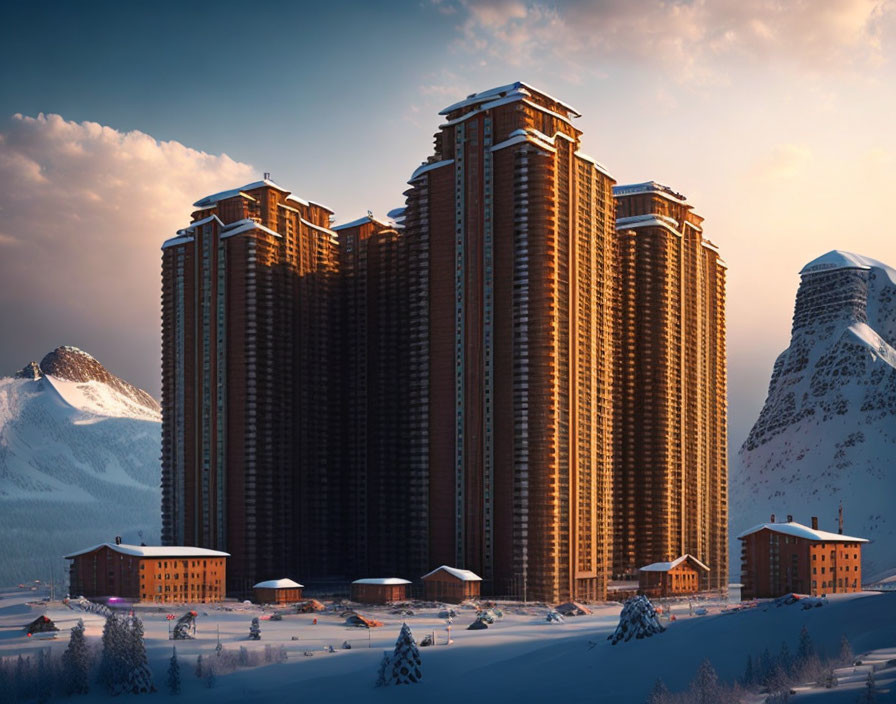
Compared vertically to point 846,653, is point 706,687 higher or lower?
lower

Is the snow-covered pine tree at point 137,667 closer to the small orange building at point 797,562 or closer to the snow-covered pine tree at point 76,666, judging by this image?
the snow-covered pine tree at point 76,666

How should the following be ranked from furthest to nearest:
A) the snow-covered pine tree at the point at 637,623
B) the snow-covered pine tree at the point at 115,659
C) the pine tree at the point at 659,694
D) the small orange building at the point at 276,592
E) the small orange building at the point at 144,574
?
the small orange building at the point at 276,592
the small orange building at the point at 144,574
the snow-covered pine tree at the point at 115,659
the snow-covered pine tree at the point at 637,623
the pine tree at the point at 659,694

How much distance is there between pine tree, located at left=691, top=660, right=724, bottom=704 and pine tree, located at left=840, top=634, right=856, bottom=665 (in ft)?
31.6

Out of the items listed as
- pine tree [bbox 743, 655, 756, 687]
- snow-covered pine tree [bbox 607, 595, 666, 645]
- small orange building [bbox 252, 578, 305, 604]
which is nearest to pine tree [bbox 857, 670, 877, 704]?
pine tree [bbox 743, 655, 756, 687]

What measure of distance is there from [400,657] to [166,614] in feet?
207

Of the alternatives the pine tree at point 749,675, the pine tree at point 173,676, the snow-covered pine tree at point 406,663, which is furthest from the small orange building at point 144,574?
the pine tree at point 749,675

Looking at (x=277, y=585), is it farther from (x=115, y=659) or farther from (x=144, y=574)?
(x=115, y=659)

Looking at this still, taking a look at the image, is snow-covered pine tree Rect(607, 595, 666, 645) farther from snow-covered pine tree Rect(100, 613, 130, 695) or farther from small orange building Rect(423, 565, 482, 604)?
small orange building Rect(423, 565, 482, 604)

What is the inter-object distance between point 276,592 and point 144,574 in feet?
65.1

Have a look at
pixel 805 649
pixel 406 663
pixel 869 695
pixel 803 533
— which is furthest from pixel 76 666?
pixel 803 533

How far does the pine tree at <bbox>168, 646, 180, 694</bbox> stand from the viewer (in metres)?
118

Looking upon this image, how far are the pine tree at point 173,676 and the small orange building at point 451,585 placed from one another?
66.4 metres

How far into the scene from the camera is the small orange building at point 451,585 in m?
183

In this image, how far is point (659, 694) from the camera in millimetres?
93500
